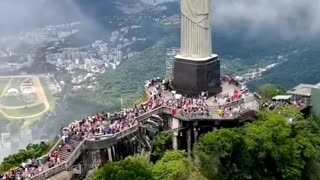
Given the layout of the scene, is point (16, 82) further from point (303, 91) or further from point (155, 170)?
point (155, 170)

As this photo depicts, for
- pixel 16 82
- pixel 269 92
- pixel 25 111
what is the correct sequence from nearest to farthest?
pixel 269 92, pixel 25 111, pixel 16 82

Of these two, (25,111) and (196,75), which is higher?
(196,75)

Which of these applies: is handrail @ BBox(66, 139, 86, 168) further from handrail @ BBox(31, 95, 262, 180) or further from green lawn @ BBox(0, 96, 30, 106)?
green lawn @ BBox(0, 96, 30, 106)

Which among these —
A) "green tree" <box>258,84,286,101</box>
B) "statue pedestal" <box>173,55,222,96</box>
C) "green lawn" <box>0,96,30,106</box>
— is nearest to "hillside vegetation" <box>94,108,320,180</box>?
"statue pedestal" <box>173,55,222,96</box>

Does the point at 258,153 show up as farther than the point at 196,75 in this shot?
No

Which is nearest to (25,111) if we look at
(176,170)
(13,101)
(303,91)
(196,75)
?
(13,101)

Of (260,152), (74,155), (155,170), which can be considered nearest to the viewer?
(155,170)
